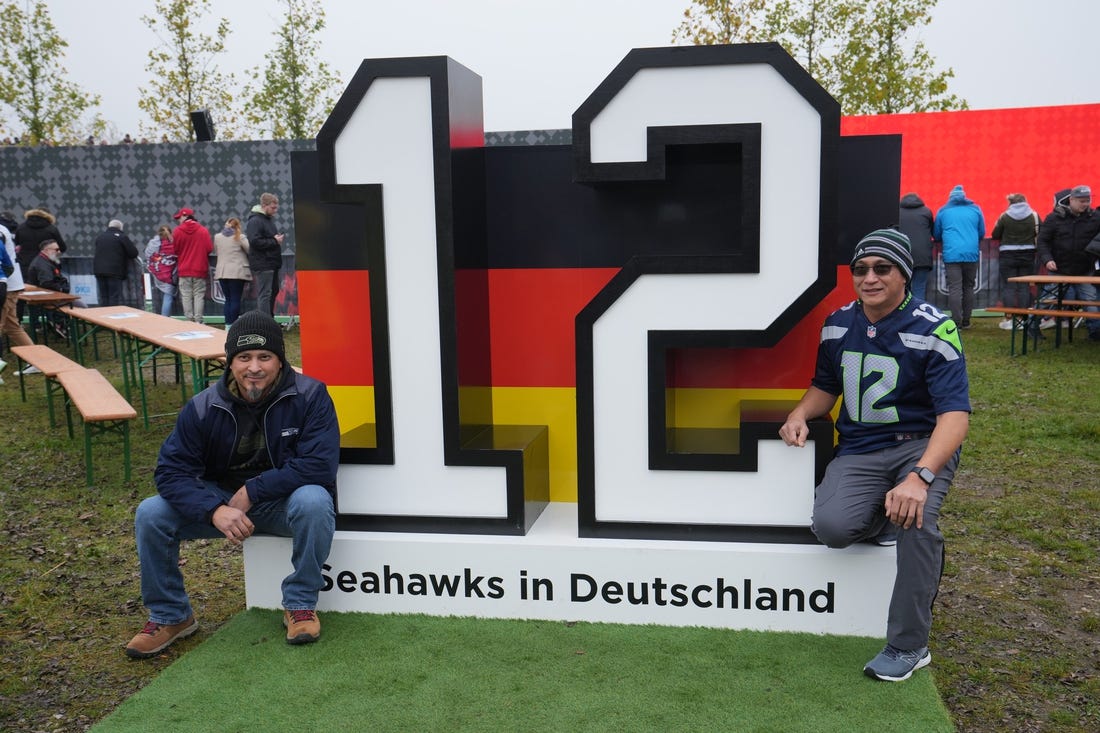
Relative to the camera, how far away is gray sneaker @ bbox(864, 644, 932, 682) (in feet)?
9.96

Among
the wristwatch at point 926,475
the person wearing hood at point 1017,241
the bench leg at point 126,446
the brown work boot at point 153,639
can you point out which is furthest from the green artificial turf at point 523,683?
the person wearing hood at point 1017,241

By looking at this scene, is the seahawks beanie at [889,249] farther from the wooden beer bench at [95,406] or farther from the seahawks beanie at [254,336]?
the wooden beer bench at [95,406]

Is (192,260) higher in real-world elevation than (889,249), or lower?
higher

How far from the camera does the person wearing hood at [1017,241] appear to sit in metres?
11.8

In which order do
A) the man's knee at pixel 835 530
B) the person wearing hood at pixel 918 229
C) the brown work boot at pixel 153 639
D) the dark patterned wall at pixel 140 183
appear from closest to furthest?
the man's knee at pixel 835 530 → the brown work boot at pixel 153 639 → the person wearing hood at pixel 918 229 → the dark patterned wall at pixel 140 183

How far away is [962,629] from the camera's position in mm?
3590

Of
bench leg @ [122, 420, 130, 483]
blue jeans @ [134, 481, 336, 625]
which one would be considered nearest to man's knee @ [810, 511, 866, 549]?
blue jeans @ [134, 481, 336, 625]

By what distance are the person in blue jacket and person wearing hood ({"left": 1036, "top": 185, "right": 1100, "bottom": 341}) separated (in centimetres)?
974

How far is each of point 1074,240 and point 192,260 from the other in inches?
427

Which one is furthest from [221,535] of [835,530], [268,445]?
[835,530]

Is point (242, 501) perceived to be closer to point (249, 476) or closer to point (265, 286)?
point (249, 476)

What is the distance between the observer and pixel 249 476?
11.8ft

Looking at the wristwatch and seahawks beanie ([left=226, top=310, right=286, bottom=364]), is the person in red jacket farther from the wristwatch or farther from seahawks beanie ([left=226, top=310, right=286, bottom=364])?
the wristwatch

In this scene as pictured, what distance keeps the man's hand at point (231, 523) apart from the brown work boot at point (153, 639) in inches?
19.2
